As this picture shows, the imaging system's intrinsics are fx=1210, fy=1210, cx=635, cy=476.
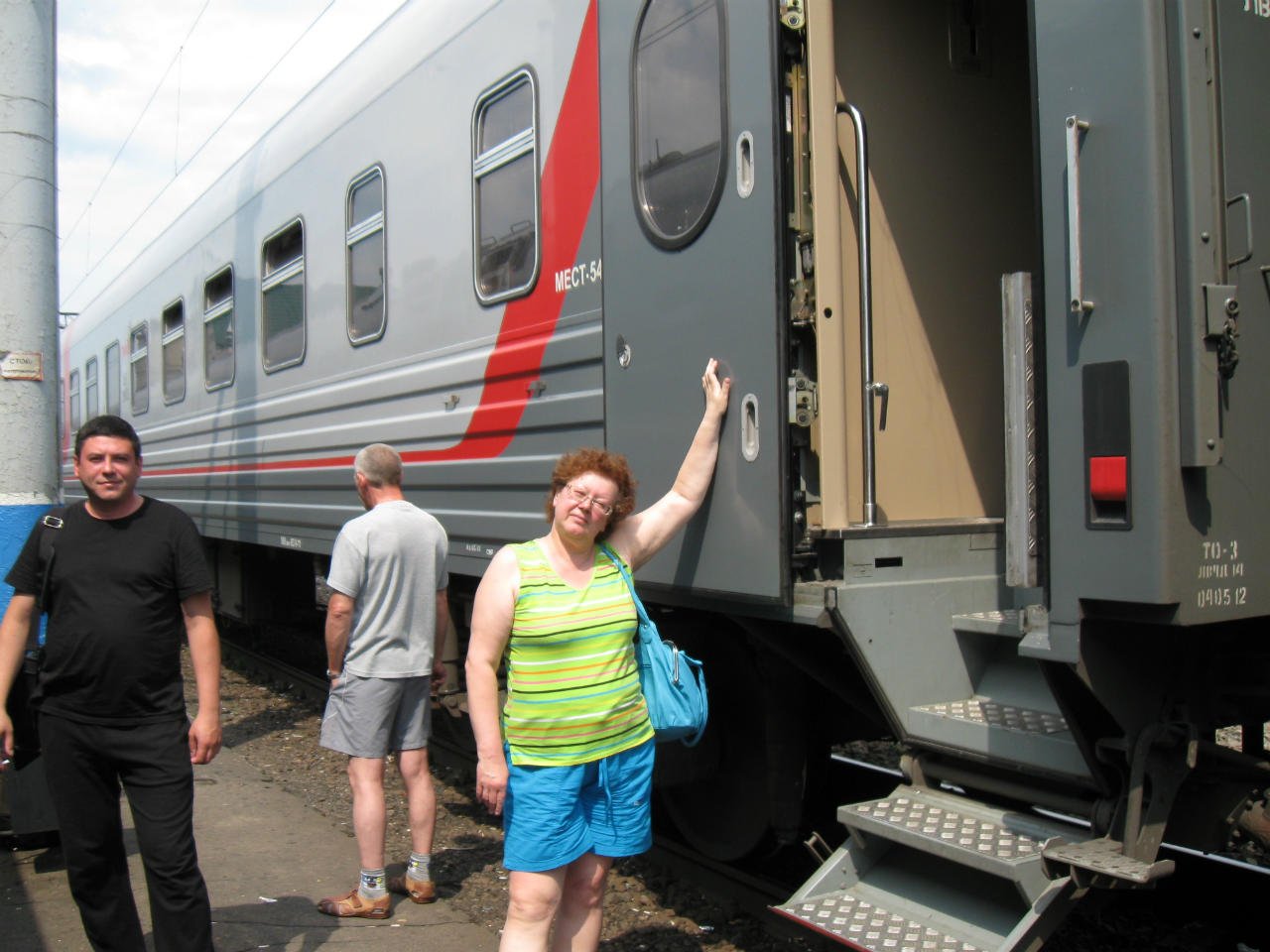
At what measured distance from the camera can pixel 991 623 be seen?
3.55 m

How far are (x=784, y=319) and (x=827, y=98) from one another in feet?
2.14

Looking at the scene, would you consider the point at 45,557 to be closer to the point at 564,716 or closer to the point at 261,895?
the point at 564,716

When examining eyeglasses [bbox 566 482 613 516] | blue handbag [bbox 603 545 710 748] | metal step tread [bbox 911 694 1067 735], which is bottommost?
metal step tread [bbox 911 694 1067 735]

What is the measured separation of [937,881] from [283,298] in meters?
5.69

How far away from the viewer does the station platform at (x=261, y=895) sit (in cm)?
424

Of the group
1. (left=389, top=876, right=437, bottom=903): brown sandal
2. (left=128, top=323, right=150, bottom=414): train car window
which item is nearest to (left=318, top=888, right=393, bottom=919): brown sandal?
(left=389, top=876, right=437, bottom=903): brown sandal

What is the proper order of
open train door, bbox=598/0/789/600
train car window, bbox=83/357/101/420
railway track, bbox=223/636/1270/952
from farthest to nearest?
1. train car window, bbox=83/357/101/420
2. railway track, bbox=223/636/1270/952
3. open train door, bbox=598/0/789/600

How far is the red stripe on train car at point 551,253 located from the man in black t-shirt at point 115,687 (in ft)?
5.25

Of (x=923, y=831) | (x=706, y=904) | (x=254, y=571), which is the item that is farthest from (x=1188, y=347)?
(x=254, y=571)

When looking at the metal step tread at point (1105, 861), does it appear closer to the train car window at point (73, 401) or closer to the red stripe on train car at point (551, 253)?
the red stripe on train car at point (551, 253)

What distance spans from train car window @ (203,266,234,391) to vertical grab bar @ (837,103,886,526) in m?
6.04

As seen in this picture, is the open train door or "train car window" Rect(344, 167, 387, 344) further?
"train car window" Rect(344, 167, 387, 344)

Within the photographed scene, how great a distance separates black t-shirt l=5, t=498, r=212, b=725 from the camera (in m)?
3.47

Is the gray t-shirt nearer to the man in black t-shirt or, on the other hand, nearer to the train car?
the train car
